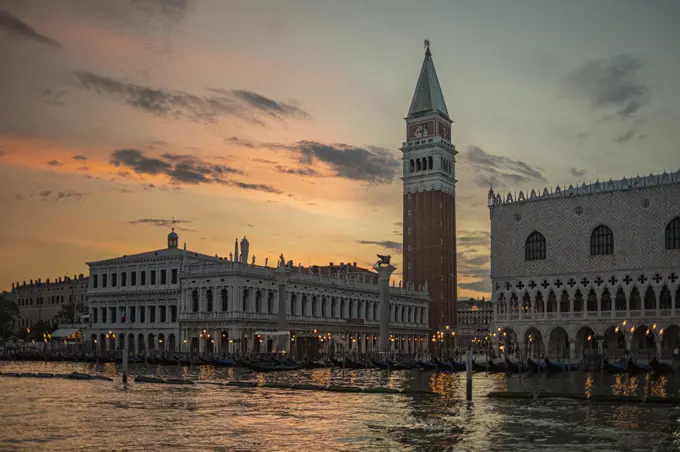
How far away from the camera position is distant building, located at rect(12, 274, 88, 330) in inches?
4542

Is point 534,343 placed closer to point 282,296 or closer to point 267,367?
point 282,296

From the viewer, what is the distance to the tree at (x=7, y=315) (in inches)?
4523

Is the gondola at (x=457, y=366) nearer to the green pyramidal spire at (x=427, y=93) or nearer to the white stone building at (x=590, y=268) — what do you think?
the white stone building at (x=590, y=268)

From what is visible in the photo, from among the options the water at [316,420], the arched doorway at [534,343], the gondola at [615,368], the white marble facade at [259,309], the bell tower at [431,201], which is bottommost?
the water at [316,420]

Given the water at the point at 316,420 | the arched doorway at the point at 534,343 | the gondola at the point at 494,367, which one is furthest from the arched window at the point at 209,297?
the water at the point at 316,420

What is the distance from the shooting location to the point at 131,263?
84.2 m

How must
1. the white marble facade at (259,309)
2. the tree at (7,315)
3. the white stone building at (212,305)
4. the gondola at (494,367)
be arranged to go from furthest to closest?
the tree at (7,315)
the white stone building at (212,305)
the white marble facade at (259,309)
the gondola at (494,367)

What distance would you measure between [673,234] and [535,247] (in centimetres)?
1173

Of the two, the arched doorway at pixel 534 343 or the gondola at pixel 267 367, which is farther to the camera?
the arched doorway at pixel 534 343

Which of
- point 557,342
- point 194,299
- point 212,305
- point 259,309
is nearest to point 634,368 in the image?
Result: point 557,342

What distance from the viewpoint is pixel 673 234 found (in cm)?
6512

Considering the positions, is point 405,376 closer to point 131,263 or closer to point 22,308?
point 131,263

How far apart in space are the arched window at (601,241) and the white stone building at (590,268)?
8cm

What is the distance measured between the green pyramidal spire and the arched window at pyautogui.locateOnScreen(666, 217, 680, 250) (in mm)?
46260
